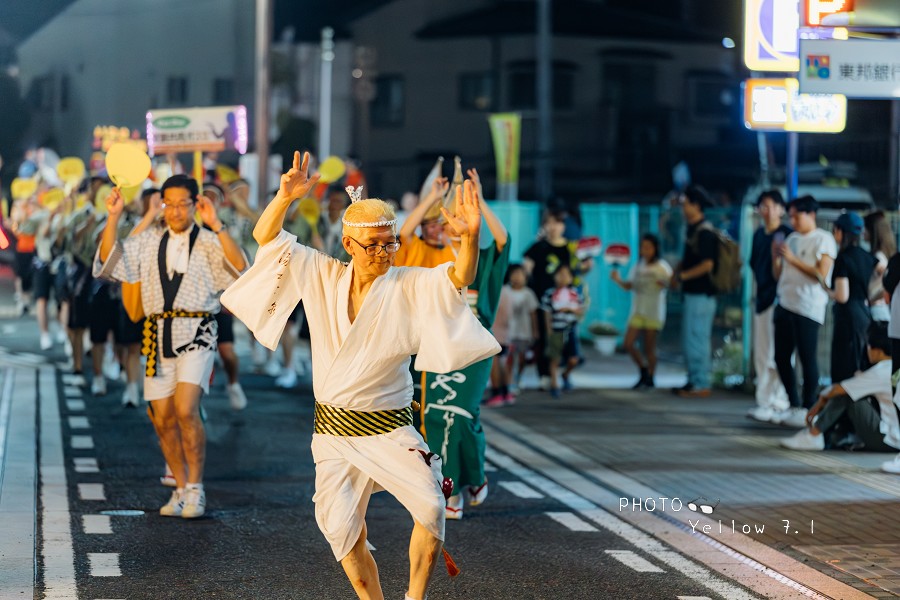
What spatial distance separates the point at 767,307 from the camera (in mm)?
13562

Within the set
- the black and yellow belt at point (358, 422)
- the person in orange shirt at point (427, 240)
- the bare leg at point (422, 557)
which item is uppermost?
the person in orange shirt at point (427, 240)

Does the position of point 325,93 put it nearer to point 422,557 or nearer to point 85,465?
point 85,465

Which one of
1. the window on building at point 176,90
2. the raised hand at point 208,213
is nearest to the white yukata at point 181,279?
the raised hand at point 208,213

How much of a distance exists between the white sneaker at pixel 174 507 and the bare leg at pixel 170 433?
118 mm

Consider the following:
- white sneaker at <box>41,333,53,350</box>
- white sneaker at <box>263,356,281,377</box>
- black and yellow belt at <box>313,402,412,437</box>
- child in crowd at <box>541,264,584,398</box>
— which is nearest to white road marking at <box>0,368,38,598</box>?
black and yellow belt at <box>313,402,412,437</box>

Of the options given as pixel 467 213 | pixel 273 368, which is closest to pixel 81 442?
pixel 273 368

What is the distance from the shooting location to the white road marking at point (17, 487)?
23.5ft

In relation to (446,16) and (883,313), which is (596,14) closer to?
(446,16)

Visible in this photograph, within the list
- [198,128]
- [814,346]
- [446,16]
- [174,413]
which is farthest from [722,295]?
[446,16]

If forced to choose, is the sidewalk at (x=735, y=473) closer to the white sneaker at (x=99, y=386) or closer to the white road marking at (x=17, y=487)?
the white road marking at (x=17, y=487)

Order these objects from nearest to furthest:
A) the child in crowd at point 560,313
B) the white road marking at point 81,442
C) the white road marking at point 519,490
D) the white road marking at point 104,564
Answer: the white road marking at point 104,564
the white road marking at point 519,490
the white road marking at point 81,442
the child in crowd at point 560,313

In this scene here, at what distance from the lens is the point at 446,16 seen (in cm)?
5088

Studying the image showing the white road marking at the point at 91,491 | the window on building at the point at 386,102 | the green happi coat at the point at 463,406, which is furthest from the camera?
the window on building at the point at 386,102

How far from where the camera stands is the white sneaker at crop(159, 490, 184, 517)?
28.8 ft
